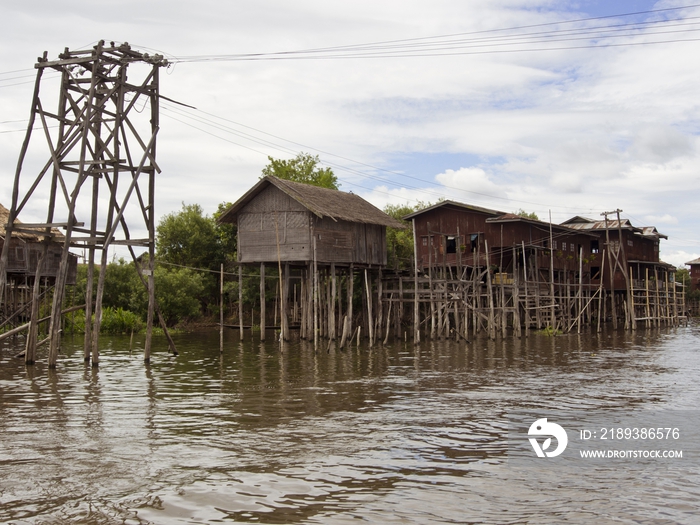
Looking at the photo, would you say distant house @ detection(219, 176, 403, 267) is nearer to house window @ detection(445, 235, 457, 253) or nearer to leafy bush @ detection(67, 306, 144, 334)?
house window @ detection(445, 235, 457, 253)

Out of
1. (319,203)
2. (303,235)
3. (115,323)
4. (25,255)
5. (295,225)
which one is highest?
(319,203)

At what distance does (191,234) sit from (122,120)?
2858 centimetres

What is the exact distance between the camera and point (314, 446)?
10.3m

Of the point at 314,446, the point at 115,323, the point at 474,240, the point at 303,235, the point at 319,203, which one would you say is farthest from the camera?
the point at 474,240

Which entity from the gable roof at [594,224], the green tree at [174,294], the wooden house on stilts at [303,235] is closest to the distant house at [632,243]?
the gable roof at [594,224]

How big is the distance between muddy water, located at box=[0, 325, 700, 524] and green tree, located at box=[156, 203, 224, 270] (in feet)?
91.6

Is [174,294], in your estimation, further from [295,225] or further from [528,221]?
[528,221]

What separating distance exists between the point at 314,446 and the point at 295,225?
1891cm

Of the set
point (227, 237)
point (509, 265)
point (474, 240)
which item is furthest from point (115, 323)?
point (509, 265)

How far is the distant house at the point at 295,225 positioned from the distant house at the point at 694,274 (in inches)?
2259

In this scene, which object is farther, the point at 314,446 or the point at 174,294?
the point at 174,294

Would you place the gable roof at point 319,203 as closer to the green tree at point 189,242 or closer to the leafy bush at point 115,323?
the leafy bush at point 115,323

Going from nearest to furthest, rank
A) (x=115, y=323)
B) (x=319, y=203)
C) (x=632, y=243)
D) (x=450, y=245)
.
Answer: (x=319, y=203) → (x=115, y=323) → (x=450, y=245) → (x=632, y=243)

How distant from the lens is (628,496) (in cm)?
802
